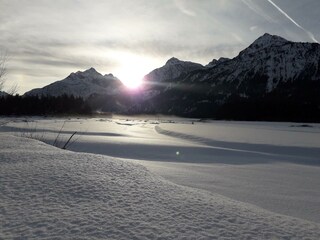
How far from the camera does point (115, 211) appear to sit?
4.18 m

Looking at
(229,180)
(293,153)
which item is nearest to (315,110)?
(293,153)

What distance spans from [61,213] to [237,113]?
403 ft

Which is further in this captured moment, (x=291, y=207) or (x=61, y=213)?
(x=291, y=207)

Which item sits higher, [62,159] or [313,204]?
[62,159]

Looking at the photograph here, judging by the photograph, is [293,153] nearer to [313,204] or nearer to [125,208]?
[313,204]

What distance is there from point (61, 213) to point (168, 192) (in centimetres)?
186

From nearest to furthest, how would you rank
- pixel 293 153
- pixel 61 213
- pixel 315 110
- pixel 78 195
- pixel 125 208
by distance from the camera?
pixel 61 213
pixel 125 208
pixel 78 195
pixel 293 153
pixel 315 110

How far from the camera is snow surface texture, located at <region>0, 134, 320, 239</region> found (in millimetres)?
3602

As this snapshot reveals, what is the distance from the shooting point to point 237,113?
403ft

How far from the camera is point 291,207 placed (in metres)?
6.19

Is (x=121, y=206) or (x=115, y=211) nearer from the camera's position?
(x=115, y=211)

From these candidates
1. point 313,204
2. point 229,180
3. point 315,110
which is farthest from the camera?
point 315,110

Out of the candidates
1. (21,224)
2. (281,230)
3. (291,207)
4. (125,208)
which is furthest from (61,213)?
(291,207)

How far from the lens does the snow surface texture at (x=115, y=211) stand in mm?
3602
